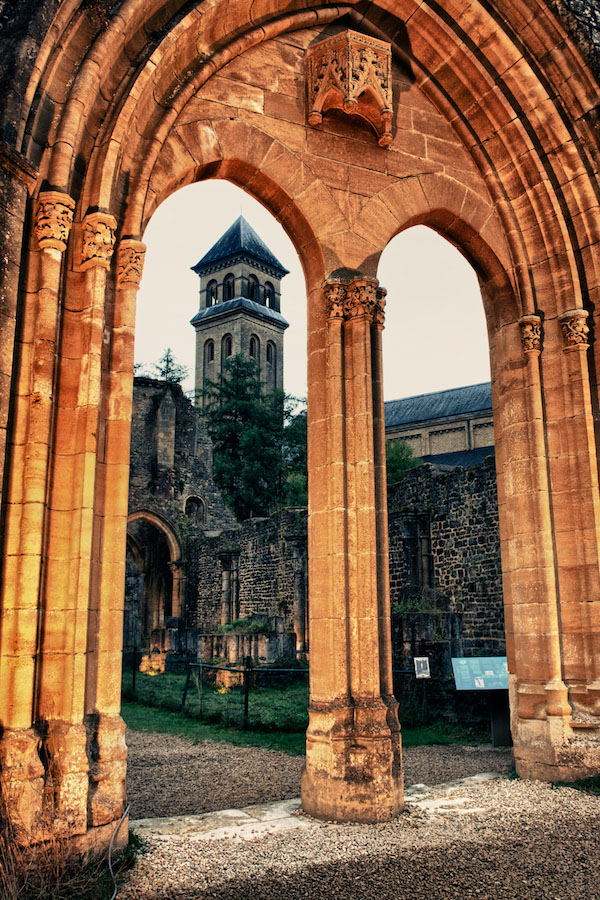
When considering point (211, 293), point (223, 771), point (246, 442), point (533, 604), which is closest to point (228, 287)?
point (211, 293)

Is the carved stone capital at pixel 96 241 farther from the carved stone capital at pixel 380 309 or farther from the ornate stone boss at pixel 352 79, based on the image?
the ornate stone boss at pixel 352 79

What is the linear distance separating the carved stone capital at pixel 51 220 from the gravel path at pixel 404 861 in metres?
3.26

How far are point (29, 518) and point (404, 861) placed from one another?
2645 mm

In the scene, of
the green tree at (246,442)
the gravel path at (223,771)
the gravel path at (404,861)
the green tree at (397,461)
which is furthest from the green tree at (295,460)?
the gravel path at (404,861)

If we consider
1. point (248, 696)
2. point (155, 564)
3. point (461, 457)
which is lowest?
point (248, 696)

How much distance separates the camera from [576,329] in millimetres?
6379

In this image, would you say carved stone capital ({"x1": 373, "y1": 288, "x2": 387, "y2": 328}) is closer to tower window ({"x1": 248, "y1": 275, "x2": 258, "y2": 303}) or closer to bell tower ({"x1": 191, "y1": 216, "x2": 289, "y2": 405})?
bell tower ({"x1": 191, "y1": 216, "x2": 289, "y2": 405})

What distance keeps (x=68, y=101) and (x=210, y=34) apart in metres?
1.64

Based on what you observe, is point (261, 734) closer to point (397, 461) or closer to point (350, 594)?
point (350, 594)

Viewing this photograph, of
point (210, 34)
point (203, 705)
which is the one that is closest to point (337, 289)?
point (210, 34)

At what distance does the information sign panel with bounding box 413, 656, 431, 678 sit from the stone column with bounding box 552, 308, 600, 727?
9.82 ft

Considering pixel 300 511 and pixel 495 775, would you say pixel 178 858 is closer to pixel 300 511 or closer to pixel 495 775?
pixel 495 775

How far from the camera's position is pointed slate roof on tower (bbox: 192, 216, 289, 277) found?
175ft

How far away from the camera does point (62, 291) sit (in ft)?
14.1
